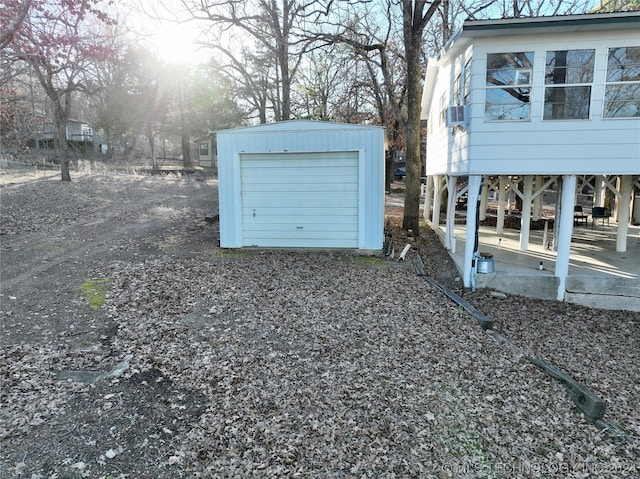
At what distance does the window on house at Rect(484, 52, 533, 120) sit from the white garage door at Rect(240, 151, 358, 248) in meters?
3.05

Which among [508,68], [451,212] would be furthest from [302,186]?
[508,68]

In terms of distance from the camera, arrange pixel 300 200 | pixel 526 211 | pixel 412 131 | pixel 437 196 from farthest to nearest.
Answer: pixel 437 196, pixel 412 131, pixel 300 200, pixel 526 211

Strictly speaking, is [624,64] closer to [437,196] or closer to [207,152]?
[437,196]

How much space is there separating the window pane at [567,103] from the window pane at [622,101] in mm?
334

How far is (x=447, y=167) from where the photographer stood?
9914 mm

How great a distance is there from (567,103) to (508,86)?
3.46ft

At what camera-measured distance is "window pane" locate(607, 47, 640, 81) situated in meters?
7.03

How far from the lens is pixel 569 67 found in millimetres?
7184

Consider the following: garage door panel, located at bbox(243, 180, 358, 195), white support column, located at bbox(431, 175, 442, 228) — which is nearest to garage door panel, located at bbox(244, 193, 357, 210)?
garage door panel, located at bbox(243, 180, 358, 195)

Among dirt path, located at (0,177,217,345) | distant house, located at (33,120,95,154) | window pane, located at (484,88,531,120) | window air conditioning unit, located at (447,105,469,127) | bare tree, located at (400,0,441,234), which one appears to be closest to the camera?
dirt path, located at (0,177,217,345)

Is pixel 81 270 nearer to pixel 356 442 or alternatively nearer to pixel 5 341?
pixel 5 341

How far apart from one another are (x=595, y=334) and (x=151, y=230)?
1043cm

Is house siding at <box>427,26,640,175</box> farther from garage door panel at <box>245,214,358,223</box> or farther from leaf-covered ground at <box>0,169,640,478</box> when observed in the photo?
garage door panel at <box>245,214,358,223</box>

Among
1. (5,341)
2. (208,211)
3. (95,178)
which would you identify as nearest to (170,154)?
(95,178)
